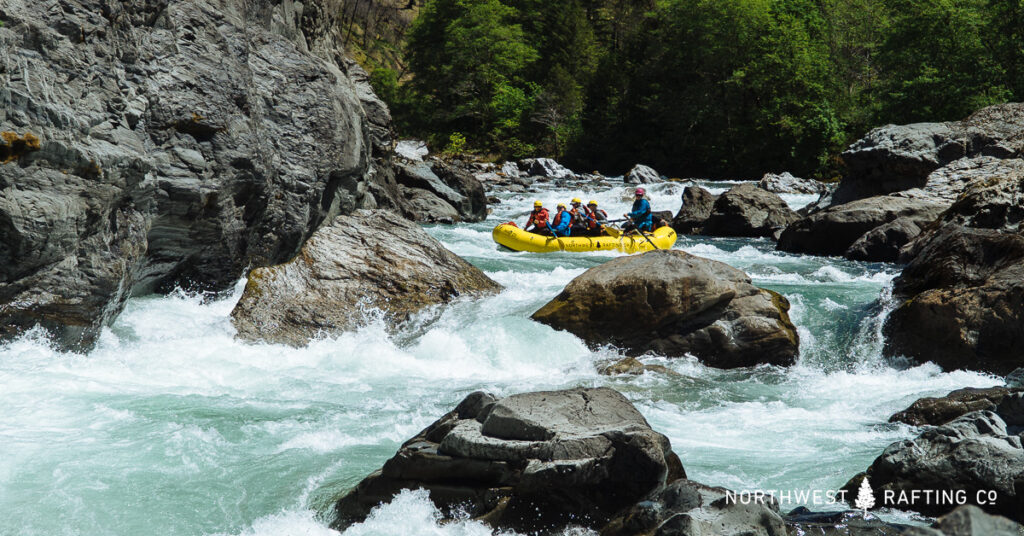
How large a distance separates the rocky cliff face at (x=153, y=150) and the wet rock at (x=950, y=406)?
6640 mm

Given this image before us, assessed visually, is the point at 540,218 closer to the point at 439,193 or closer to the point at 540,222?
the point at 540,222

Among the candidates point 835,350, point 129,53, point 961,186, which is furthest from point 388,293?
point 961,186

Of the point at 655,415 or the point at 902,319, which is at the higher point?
the point at 902,319

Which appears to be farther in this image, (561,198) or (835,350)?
(561,198)

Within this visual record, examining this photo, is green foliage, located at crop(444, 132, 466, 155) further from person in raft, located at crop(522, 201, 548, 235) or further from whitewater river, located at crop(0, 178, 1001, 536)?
whitewater river, located at crop(0, 178, 1001, 536)

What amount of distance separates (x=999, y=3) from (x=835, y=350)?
2170 cm

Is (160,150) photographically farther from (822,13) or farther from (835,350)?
(822,13)

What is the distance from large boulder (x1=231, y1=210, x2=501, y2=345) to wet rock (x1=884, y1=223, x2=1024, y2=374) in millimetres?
4845

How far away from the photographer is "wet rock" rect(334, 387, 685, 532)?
147 inches

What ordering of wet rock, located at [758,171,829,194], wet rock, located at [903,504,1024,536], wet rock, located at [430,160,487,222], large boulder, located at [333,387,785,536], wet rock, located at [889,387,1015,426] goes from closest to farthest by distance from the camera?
wet rock, located at [903,504,1024,536]
large boulder, located at [333,387,785,536]
wet rock, located at [889,387,1015,426]
wet rock, located at [430,160,487,222]
wet rock, located at [758,171,829,194]

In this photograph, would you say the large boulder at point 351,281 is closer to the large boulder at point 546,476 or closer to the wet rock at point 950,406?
the large boulder at point 546,476

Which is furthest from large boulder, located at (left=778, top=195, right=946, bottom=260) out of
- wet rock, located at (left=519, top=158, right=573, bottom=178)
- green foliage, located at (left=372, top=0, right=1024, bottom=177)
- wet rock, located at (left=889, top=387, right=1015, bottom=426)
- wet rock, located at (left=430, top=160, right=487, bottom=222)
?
wet rock, located at (left=519, top=158, right=573, bottom=178)

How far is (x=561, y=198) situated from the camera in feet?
80.7

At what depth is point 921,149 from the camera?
16797mm
